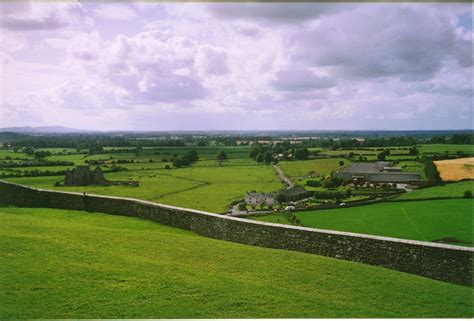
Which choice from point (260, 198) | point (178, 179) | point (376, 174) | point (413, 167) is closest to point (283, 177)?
point (376, 174)

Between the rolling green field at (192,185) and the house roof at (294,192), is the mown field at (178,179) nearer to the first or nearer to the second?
the rolling green field at (192,185)

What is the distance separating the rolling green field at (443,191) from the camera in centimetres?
3025

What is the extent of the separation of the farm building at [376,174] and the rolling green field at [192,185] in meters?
7.91

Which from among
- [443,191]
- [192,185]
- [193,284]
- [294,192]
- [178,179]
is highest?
[193,284]

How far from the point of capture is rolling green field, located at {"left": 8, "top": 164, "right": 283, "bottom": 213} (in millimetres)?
35144

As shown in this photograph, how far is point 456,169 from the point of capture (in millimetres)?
34656

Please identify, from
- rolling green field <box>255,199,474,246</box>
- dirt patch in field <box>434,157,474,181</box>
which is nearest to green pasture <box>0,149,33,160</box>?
rolling green field <box>255,199,474,246</box>

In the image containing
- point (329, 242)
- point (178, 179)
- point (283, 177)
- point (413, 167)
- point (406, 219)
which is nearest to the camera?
point (329, 242)

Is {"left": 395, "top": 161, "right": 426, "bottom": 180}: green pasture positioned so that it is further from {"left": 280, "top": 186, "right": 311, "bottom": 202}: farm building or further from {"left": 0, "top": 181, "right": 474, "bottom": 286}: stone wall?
{"left": 0, "top": 181, "right": 474, "bottom": 286}: stone wall

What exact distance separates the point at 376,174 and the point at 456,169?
10028mm

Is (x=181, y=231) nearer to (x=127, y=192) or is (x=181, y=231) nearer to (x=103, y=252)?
(x=103, y=252)

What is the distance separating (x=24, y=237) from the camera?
310 inches

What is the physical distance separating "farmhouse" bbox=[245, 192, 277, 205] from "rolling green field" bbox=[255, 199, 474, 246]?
20.9ft

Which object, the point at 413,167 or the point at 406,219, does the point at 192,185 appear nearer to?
the point at 413,167
